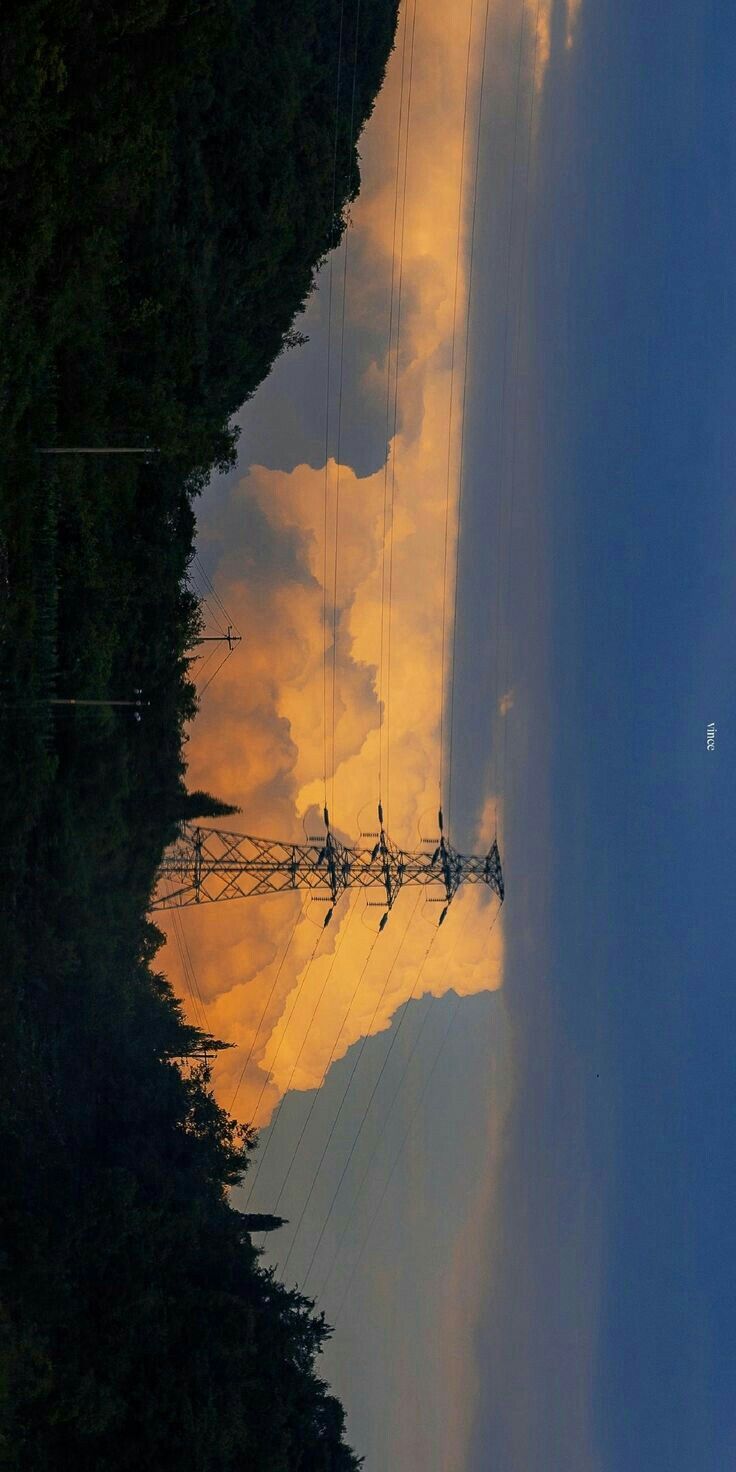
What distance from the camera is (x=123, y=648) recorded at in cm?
4203

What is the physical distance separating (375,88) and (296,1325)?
62.4 meters

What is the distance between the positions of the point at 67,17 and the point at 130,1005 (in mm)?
40367

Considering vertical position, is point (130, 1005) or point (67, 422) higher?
point (67, 422)

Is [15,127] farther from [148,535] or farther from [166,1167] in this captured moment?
[166,1167]

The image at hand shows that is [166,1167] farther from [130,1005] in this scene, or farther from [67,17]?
[67,17]

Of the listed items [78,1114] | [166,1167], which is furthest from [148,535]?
[166,1167]

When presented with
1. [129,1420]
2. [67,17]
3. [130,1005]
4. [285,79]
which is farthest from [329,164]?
[129,1420]

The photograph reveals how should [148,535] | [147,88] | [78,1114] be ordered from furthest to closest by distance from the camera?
[78,1114], [148,535], [147,88]

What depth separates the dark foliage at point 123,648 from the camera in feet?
93.5

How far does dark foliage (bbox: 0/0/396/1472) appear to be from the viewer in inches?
1121

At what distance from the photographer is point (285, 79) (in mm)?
41844

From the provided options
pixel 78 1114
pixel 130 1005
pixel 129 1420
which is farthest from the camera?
pixel 130 1005

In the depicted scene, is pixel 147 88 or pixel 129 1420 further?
pixel 129 1420

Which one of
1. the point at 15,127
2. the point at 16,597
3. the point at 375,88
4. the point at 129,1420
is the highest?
the point at 375,88
